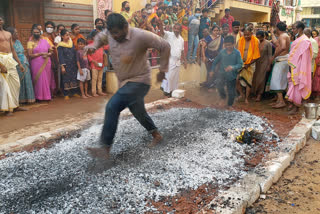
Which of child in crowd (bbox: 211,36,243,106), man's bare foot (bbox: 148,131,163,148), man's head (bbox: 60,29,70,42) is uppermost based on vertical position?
man's head (bbox: 60,29,70,42)

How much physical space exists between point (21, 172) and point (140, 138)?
180cm

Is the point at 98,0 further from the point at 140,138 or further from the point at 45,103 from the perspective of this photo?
the point at 140,138

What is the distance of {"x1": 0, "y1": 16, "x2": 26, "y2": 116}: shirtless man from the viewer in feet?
19.9

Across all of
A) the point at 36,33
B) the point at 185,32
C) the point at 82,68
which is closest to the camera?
the point at 36,33

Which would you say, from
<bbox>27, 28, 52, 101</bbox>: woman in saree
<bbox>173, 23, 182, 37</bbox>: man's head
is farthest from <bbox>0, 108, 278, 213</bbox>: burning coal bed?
<bbox>173, 23, 182, 37</bbox>: man's head

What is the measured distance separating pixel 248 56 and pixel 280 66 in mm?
853

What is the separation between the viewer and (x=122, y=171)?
3.40 meters

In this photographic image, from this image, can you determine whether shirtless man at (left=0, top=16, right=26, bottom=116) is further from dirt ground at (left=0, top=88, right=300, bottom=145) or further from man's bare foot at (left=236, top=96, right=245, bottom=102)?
man's bare foot at (left=236, top=96, right=245, bottom=102)

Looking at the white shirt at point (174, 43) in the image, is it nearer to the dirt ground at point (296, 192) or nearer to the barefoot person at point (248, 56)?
the barefoot person at point (248, 56)

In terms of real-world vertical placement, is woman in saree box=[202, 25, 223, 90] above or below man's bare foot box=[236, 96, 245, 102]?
above

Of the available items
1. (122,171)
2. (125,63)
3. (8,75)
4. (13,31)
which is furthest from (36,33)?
(122,171)

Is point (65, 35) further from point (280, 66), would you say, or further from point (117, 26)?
point (280, 66)

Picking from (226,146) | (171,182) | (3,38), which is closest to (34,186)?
(171,182)

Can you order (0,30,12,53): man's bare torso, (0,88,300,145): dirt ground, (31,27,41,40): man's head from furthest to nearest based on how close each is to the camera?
(31,27,41,40): man's head → (0,30,12,53): man's bare torso → (0,88,300,145): dirt ground
